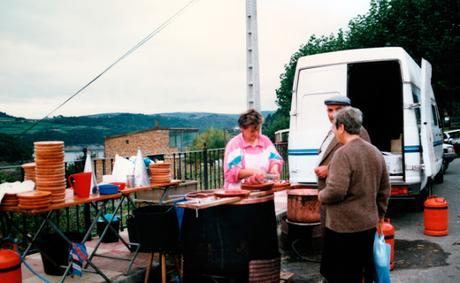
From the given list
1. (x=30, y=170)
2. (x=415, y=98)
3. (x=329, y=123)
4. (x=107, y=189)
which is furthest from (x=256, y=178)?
(x=415, y=98)

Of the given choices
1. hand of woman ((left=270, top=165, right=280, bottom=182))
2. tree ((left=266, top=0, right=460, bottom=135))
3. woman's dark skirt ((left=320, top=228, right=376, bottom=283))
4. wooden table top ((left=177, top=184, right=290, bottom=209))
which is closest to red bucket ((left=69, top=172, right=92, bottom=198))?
wooden table top ((left=177, top=184, right=290, bottom=209))

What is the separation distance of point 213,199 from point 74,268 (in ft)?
6.47

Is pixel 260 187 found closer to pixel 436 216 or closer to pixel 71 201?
pixel 71 201

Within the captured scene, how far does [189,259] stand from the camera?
13.2 feet

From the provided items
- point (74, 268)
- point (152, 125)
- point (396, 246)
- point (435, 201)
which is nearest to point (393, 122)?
point (435, 201)

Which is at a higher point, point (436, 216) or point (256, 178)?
point (256, 178)

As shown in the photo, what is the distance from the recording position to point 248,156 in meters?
4.70

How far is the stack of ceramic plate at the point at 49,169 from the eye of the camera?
4.04 m

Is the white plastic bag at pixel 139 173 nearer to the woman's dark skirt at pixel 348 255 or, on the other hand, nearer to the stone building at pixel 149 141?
the woman's dark skirt at pixel 348 255

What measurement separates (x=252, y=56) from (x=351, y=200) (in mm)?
4782

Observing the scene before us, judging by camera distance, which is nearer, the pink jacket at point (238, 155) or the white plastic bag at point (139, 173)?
the pink jacket at point (238, 155)

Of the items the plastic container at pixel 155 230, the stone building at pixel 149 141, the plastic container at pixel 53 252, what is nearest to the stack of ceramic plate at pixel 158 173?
the plastic container at pixel 155 230

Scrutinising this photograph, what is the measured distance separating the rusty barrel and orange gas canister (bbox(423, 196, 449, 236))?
380 centimetres

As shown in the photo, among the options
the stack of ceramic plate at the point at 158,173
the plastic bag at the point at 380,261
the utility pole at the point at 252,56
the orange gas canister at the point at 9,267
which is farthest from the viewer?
the utility pole at the point at 252,56
